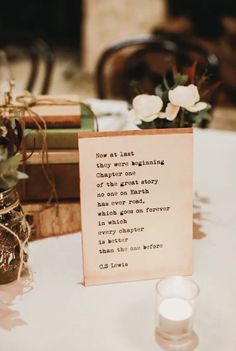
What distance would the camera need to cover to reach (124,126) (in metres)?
1.37

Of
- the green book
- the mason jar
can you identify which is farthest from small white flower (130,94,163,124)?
the mason jar

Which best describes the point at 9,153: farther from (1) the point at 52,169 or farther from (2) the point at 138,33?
(2) the point at 138,33

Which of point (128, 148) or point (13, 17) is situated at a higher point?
point (13, 17)

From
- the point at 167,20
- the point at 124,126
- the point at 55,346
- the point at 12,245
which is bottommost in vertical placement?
the point at 55,346

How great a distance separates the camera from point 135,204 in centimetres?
90

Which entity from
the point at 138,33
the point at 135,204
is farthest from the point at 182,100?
the point at 138,33

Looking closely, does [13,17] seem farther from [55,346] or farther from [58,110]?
[55,346]

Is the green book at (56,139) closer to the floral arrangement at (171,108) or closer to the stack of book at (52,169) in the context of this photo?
the stack of book at (52,169)

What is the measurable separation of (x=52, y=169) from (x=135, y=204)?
0.22 metres

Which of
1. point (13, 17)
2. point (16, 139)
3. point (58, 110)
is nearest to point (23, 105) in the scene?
point (58, 110)

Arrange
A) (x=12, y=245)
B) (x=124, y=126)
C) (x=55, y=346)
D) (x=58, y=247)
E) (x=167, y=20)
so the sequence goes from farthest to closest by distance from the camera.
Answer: (x=167, y=20) → (x=124, y=126) → (x=58, y=247) → (x=12, y=245) → (x=55, y=346)

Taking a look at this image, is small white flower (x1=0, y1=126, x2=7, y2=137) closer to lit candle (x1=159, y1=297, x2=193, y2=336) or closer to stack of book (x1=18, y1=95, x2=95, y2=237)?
stack of book (x1=18, y1=95, x2=95, y2=237)

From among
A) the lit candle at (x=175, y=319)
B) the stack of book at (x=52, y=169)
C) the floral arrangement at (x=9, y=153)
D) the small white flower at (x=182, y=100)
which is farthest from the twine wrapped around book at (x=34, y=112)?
the lit candle at (x=175, y=319)

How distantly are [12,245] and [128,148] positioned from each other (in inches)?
10.0
